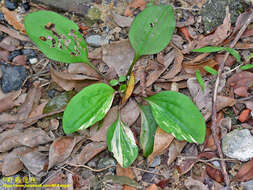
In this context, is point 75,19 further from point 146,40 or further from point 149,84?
point 149,84

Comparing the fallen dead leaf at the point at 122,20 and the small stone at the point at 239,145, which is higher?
the fallen dead leaf at the point at 122,20

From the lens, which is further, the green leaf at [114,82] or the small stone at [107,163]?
the green leaf at [114,82]

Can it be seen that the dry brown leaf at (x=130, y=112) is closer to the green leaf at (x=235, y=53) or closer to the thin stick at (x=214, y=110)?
the thin stick at (x=214, y=110)

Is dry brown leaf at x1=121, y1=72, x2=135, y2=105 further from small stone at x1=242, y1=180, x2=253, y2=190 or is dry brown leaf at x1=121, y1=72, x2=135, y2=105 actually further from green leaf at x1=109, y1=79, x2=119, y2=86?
small stone at x1=242, y1=180, x2=253, y2=190

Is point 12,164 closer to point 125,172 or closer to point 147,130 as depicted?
point 125,172

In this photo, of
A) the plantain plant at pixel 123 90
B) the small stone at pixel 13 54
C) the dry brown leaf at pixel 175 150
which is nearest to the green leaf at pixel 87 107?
the plantain plant at pixel 123 90

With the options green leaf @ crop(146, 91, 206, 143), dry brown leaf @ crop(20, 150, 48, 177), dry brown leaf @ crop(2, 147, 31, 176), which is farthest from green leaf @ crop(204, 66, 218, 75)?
dry brown leaf @ crop(2, 147, 31, 176)

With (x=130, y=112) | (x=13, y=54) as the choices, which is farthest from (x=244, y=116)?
(x=13, y=54)
